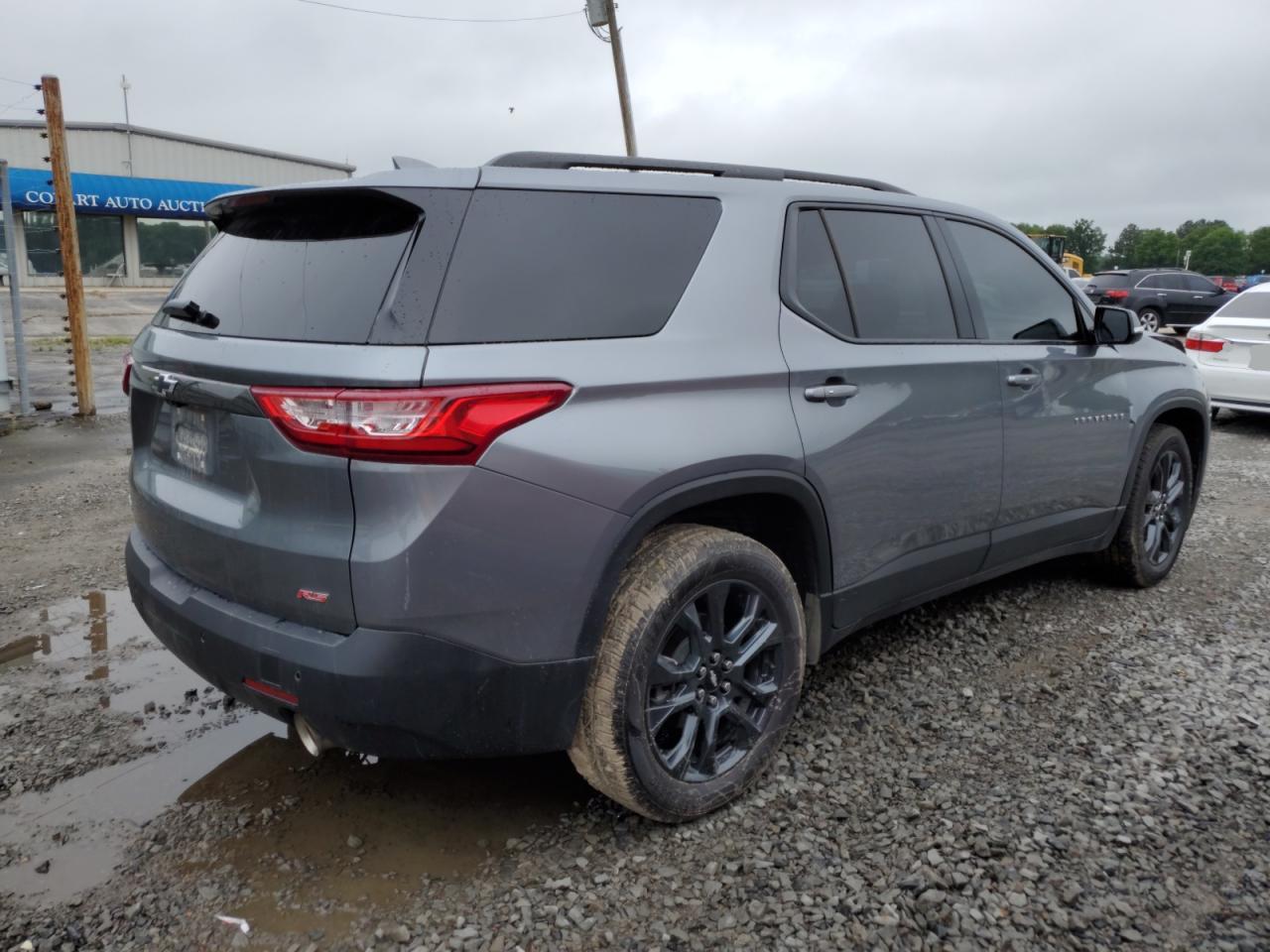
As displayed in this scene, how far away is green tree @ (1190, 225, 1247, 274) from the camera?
9194cm

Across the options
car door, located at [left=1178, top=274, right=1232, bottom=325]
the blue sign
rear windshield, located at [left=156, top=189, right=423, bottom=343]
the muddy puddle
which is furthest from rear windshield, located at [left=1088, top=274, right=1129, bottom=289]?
the blue sign

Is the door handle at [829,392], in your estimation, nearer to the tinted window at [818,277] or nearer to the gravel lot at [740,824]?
the tinted window at [818,277]

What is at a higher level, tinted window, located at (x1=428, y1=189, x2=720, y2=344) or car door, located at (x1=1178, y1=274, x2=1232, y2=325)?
tinted window, located at (x1=428, y1=189, x2=720, y2=344)

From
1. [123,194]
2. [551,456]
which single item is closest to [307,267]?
[551,456]

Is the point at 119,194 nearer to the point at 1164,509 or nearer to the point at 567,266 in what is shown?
the point at 1164,509

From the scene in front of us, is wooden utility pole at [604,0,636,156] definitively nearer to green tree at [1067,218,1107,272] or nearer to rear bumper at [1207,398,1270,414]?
rear bumper at [1207,398,1270,414]

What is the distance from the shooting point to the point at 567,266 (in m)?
2.55

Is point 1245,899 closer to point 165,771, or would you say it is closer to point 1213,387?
Result: point 165,771

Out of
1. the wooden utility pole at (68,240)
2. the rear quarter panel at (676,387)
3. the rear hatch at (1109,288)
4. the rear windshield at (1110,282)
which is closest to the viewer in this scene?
the rear quarter panel at (676,387)

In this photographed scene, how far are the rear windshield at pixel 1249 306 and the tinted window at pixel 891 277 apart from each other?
331 inches

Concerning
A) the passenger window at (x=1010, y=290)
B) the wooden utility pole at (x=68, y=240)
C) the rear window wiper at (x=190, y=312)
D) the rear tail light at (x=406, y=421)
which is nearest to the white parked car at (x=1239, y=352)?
the passenger window at (x=1010, y=290)

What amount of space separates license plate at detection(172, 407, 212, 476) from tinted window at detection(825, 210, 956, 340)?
1975 mm

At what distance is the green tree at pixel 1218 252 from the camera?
302ft

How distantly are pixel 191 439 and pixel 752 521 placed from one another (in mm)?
1610
